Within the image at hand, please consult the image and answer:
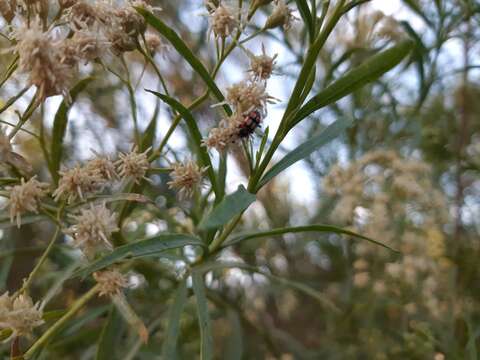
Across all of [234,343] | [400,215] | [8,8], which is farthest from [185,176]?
[400,215]

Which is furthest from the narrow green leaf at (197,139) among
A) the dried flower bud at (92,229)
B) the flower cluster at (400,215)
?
the flower cluster at (400,215)

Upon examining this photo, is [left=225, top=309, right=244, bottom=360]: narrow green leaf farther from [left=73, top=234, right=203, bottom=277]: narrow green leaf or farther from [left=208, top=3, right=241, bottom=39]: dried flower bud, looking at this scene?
[left=208, top=3, right=241, bottom=39]: dried flower bud

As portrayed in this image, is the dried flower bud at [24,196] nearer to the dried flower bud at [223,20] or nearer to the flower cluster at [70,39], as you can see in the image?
the flower cluster at [70,39]

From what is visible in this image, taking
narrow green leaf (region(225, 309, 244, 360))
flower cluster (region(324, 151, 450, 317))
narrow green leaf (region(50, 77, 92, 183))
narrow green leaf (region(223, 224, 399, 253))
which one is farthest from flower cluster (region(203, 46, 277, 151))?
flower cluster (region(324, 151, 450, 317))

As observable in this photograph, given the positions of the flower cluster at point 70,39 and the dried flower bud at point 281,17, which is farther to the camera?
the dried flower bud at point 281,17

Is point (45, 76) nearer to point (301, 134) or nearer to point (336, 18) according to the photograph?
point (336, 18)

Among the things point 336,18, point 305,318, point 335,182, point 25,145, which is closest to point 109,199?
point 336,18

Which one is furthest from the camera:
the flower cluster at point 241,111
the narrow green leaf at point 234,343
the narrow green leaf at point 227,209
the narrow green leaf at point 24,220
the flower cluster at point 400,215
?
the flower cluster at point 400,215
